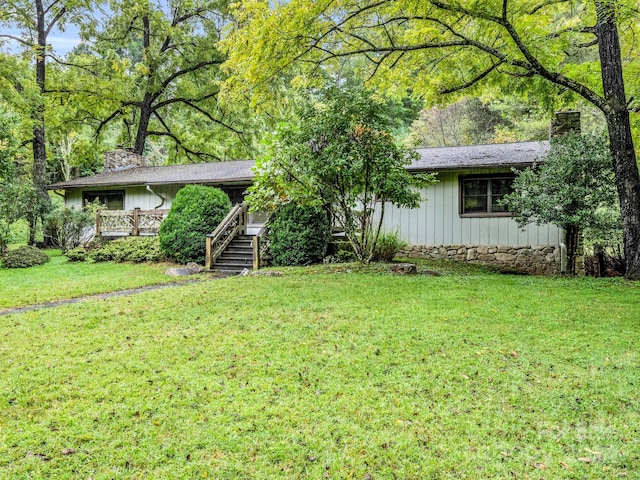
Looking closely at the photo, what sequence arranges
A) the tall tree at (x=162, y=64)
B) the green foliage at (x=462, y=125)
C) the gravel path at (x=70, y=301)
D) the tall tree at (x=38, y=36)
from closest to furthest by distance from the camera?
the gravel path at (x=70, y=301) < the tall tree at (x=38, y=36) < the tall tree at (x=162, y=64) < the green foliage at (x=462, y=125)

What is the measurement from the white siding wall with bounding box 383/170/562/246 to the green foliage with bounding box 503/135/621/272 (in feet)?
7.48

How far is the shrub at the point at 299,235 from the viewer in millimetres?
10461

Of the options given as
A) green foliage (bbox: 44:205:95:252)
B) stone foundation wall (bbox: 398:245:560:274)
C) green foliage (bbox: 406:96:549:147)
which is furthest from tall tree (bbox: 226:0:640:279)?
green foliage (bbox: 406:96:549:147)

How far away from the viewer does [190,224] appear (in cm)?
1182

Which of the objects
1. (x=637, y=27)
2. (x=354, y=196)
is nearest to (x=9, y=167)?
(x=354, y=196)

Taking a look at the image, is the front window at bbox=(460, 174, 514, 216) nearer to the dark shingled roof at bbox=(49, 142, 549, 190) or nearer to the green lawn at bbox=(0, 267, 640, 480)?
the dark shingled roof at bbox=(49, 142, 549, 190)

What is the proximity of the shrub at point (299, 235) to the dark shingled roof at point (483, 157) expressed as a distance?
3.12 meters

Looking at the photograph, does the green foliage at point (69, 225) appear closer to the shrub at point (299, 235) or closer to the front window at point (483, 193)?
the shrub at point (299, 235)

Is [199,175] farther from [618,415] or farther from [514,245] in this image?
[618,415]

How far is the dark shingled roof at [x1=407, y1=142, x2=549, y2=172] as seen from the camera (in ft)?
36.1

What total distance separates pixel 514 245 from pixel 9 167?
13.8 metres

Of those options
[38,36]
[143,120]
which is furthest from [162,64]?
[38,36]

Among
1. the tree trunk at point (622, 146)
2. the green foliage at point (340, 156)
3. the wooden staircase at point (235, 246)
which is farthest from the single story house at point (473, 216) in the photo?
the tree trunk at point (622, 146)

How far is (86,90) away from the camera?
1764 cm
